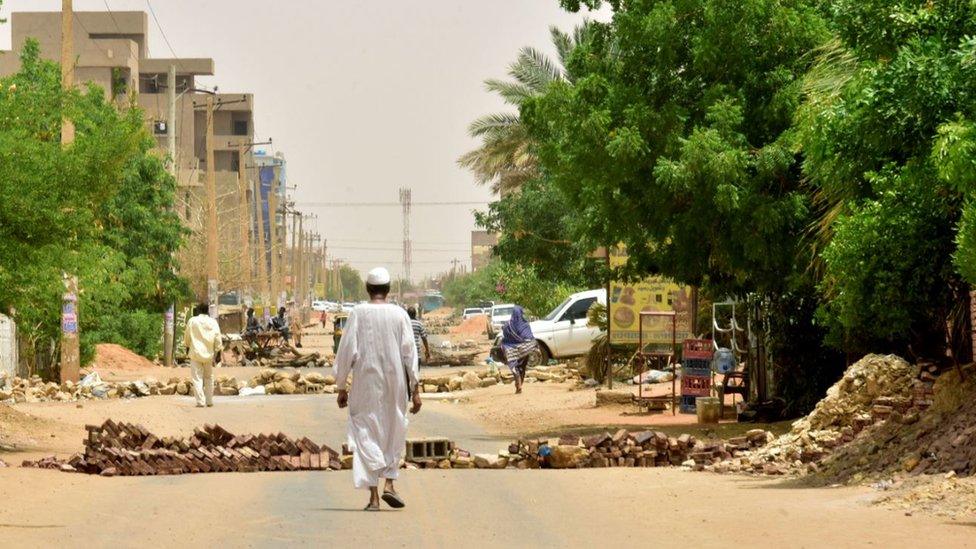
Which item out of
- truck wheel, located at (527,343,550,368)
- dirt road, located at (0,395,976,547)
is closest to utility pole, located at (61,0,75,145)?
dirt road, located at (0,395,976,547)

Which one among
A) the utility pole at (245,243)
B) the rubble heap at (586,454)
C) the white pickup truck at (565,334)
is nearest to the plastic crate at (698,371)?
the rubble heap at (586,454)

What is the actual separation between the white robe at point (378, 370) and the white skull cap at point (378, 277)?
0.18m

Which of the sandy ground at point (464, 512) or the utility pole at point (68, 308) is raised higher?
the utility pole at point (68, 308)

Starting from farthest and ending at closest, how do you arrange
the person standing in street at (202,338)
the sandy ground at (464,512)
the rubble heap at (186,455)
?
1. the person standing in street at (202,338)
2. the rubble heap at (186,455)
3. the sandy ground at (464,512)

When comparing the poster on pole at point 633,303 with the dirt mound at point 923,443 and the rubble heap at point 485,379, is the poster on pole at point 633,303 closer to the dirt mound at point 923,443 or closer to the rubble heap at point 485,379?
the rubble heap at point 485,379

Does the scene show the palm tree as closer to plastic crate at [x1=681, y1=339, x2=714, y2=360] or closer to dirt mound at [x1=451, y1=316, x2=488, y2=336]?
plastic crate at [x1=681, y1=339, x2=714, y2=360]

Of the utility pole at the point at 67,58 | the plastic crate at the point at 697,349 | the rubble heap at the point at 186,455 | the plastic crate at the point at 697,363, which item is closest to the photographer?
the rubble heap at the point at 186,455

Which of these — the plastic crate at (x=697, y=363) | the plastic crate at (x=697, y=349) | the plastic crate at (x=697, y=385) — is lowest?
the plastic crate at (x=697, y=385)

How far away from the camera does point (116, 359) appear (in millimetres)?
45781

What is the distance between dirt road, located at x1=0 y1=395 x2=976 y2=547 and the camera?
10078 mm

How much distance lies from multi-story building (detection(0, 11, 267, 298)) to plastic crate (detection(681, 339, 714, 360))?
50.6 metres

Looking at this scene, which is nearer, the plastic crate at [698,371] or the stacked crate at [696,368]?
the stacked crate at [696,368]

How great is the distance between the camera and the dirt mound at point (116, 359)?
44.6 m

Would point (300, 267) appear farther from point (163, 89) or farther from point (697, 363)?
point (697, 363)
